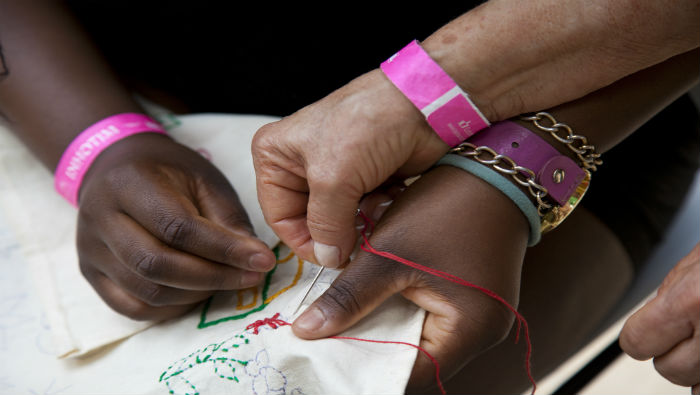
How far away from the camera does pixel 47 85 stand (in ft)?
2.90

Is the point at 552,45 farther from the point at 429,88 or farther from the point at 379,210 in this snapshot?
the point at 379,210

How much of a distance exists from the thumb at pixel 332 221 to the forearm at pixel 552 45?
0.20 metres

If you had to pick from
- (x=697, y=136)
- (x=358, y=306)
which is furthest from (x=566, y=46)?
(x=697, y=136)

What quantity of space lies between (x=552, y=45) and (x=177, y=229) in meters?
0.51

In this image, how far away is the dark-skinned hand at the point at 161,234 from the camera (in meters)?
0.69

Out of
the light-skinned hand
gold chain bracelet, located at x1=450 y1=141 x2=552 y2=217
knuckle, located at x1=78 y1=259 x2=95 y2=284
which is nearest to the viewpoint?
the light-skinned hand

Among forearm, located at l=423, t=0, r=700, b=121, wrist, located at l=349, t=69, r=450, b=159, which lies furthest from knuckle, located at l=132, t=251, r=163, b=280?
forearm, located at l=423, t=0, r=700, b=121

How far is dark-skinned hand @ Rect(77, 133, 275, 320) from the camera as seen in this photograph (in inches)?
27.1

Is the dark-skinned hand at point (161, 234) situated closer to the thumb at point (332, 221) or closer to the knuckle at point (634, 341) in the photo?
the thumb at point (332, 221)

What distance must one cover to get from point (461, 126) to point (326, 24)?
39 cm

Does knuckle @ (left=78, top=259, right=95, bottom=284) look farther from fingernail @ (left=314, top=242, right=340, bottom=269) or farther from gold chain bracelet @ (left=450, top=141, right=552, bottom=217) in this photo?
gold chain bracelet @ (left=450, top=141, right=552, bottom=217)

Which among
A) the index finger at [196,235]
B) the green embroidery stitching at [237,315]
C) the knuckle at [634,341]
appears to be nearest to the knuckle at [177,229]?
the index finger at [196,235]

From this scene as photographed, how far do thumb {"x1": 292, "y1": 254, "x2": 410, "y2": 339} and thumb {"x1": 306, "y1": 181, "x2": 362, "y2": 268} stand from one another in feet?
0.19

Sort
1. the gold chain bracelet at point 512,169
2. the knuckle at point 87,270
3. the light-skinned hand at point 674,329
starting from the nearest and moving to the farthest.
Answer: the light-skinned hand at point 674,329 → the gold chain bracelet at point 512,169 → the knuckle at point 87,270
